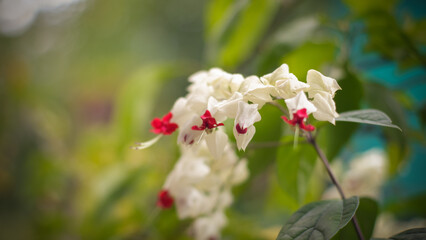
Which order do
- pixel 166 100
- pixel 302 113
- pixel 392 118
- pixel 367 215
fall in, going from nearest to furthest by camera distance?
pixel 302 113 < pixel 367 215 < pixel 392 118 < pixel 166 100

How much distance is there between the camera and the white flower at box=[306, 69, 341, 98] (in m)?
0.25

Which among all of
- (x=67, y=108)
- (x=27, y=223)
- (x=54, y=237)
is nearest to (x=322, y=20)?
(x=54, y=237)

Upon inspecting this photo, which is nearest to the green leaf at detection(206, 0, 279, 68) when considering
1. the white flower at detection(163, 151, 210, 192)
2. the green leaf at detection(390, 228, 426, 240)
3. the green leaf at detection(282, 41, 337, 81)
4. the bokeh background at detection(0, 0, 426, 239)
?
the bokeh background at detection(0, 0, 426, 239)

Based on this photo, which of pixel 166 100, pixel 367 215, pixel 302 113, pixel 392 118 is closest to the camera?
pixel 302 113

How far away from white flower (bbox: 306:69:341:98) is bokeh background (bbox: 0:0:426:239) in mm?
99

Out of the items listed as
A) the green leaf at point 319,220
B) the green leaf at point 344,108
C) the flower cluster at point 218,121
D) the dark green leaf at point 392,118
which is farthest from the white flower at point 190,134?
the dark green leaf at point 392,118

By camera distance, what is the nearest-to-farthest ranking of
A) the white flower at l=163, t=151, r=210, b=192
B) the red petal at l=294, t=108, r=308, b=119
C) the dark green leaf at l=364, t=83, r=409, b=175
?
1. the red petal at l=294, t=108, r=308, b=119
2. the white flower at l=163, t=151, r=210, b=192
3. the dark green leaf at l=364, t=83, r=409, b=175

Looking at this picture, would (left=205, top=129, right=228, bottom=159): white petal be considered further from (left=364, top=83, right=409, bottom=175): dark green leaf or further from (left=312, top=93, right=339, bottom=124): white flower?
(left=364, top=83, right=409, bottom=175): dark green leaf

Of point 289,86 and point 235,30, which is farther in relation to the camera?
point 235,30

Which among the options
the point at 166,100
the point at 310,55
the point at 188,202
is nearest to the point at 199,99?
the point at 188,202

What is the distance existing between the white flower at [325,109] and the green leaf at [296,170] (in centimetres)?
14

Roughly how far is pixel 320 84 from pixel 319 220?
11cm

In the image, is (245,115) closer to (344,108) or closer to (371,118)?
(371,118)

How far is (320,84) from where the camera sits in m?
0.25
